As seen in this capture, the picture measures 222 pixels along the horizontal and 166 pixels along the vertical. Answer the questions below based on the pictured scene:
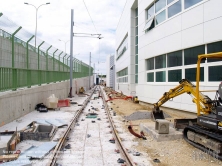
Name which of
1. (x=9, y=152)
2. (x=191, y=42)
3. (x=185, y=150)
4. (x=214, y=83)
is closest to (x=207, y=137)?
(x=185, y=150)

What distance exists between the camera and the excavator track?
6493mm

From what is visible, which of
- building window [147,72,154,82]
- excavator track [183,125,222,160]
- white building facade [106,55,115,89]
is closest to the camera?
excavator track [183,125,222,160]

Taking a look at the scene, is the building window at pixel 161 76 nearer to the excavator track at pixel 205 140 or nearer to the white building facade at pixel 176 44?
the white building facade at pixel 176 44

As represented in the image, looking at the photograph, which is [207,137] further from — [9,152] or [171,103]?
[171,103]

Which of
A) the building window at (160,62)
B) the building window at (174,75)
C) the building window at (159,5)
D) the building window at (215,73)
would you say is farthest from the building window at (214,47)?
the building window at (159,5)

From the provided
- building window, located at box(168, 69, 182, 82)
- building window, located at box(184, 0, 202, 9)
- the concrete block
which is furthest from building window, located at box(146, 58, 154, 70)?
the concrete block

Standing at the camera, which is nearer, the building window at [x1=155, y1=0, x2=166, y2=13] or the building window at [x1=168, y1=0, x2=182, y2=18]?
the building window at [x1=168, y1=0, x2=182, y2=18]

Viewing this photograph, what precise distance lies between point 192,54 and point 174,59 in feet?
6.59

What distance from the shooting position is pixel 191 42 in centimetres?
1282

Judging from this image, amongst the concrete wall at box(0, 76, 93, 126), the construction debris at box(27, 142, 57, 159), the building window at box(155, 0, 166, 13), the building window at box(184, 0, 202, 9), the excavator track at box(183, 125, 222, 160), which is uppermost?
the building window at box(155, 0, 166, 13)

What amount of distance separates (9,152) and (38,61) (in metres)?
11.8

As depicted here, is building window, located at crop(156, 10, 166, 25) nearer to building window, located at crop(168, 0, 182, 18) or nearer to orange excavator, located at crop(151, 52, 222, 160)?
building window, located at crop(168, 0, 182, 18)

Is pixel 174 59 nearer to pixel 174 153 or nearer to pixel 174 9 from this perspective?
pixel 174 9

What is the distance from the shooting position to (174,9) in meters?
14.9
